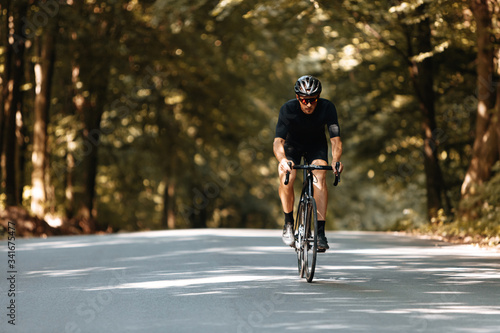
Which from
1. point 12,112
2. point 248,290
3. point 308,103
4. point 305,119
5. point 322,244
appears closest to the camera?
point 248,290

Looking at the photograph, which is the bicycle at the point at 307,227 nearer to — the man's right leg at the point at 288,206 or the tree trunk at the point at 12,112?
the man's right leg at the point at 288,206

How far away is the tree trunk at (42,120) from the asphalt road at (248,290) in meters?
9.44

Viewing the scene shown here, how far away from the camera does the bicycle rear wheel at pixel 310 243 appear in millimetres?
9352

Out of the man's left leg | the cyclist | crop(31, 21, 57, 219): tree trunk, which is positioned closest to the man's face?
the cyclist

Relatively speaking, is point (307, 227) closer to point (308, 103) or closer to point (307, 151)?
point (307, 151)

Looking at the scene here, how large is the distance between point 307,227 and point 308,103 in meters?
1.41

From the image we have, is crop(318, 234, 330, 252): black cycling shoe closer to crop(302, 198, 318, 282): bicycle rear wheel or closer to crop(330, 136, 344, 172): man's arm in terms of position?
crop(302, 198, 318, 282): bicycle rear wheel

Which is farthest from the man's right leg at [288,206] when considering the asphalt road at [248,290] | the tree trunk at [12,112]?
the tree trunk at [12,112]

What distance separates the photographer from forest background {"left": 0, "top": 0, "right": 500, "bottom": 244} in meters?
19.6

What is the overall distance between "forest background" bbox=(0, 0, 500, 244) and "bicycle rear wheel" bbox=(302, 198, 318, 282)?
22.5 feet

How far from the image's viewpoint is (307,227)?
981 cm

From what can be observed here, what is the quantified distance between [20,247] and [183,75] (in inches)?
516

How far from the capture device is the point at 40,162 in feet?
79.7

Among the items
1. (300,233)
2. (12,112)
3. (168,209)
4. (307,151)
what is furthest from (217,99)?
(300,233)
